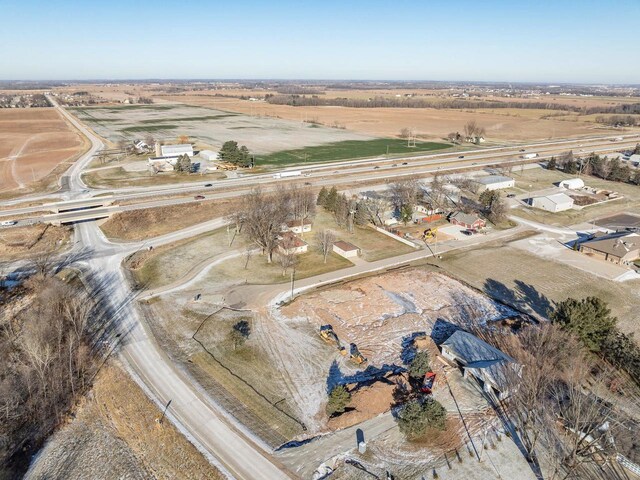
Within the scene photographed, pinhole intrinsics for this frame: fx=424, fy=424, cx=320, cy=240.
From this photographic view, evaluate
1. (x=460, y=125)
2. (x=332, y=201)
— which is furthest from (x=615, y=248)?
(x=460, y=125)

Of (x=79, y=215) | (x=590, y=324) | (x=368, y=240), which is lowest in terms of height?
(x=368, y=240)

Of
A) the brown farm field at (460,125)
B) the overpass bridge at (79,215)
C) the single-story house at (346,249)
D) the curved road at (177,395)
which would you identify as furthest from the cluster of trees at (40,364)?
the brown farm field at (460,125)

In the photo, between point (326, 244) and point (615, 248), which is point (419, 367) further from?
point (615, 248)

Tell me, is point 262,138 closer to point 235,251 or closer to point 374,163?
point 374,163

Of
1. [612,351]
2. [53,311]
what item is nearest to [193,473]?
[53,311]

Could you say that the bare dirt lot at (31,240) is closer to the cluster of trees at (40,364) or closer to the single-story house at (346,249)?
the cluster of trees at (40,364)

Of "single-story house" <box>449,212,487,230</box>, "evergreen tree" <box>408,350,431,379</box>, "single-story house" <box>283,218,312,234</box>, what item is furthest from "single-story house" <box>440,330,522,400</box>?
"single-story house" <box>449,212,487,230</box>
